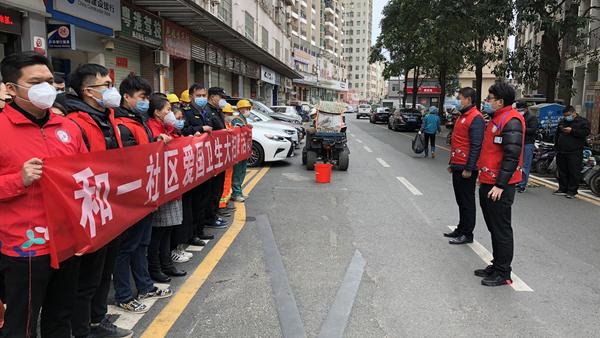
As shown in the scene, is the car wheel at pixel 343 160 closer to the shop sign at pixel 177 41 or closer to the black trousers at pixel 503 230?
the black trousers at pixel 503 230

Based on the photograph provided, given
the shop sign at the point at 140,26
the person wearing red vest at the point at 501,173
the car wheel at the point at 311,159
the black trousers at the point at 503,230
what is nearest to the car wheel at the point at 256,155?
the car wheel at the point at 311,159

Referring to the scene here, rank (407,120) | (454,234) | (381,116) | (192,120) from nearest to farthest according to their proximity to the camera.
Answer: (192,120) < (454,234) < (407,120) < (381,116)

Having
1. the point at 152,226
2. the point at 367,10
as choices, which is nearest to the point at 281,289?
the point at 152,226

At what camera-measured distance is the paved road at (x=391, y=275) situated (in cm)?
369

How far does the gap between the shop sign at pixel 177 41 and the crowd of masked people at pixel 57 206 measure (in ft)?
40.6

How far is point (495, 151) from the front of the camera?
473cm

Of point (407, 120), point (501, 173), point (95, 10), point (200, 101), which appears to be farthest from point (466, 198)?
point (407, 120)

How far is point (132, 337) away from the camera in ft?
11.2

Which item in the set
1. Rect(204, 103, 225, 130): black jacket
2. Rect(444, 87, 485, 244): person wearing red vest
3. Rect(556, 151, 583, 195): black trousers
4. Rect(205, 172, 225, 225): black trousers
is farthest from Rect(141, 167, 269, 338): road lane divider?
Rect(556, 151, 583, 195): black trousers

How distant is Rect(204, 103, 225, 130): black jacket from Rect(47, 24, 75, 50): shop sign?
194 inches

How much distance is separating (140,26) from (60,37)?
444 cm

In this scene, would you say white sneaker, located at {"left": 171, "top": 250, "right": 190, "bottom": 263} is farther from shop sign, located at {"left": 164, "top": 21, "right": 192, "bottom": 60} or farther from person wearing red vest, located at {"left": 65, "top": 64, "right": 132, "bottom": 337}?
shop sign, located at {"left": 164, "top": 21, "right": 192, "bottom": 60}

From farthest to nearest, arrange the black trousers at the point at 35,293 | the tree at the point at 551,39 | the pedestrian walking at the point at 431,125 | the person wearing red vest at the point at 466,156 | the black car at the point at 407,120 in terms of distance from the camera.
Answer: the black car at the point at 407,120
the pedestrian walking at the point at 431,125
the tree at the point at 551,39
the person wearing red vest at the point at 466,156
the black trousers at the point at 35,293

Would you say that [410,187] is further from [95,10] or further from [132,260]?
[95,10]
